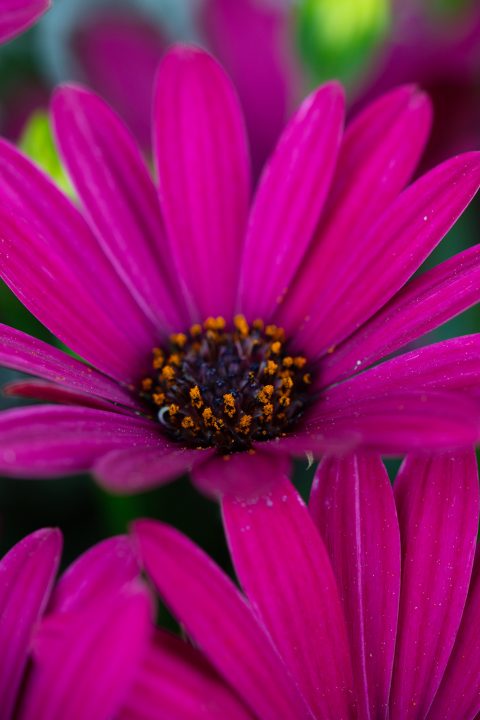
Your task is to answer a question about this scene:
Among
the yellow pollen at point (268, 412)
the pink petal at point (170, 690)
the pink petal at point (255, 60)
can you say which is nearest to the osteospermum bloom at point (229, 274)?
the yellow pollen at point (268, 412)

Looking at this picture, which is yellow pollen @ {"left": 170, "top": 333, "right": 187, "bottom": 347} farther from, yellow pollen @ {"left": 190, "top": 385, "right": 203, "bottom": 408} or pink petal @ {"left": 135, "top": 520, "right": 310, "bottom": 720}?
pink petal @ {"left": 135, "top": 520, "right": 310, "bottom": 720}

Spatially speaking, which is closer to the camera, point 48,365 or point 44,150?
point 48,365

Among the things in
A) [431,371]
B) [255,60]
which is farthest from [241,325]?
[255,60]

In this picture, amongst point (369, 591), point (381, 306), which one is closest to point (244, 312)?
point (381, 306)

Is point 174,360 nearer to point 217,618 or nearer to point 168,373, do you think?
point 168,373

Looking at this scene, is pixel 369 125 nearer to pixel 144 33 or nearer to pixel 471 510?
pixel 471 510

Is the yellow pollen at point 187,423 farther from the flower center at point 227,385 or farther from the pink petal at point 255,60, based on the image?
the pink petal at point 255,60
